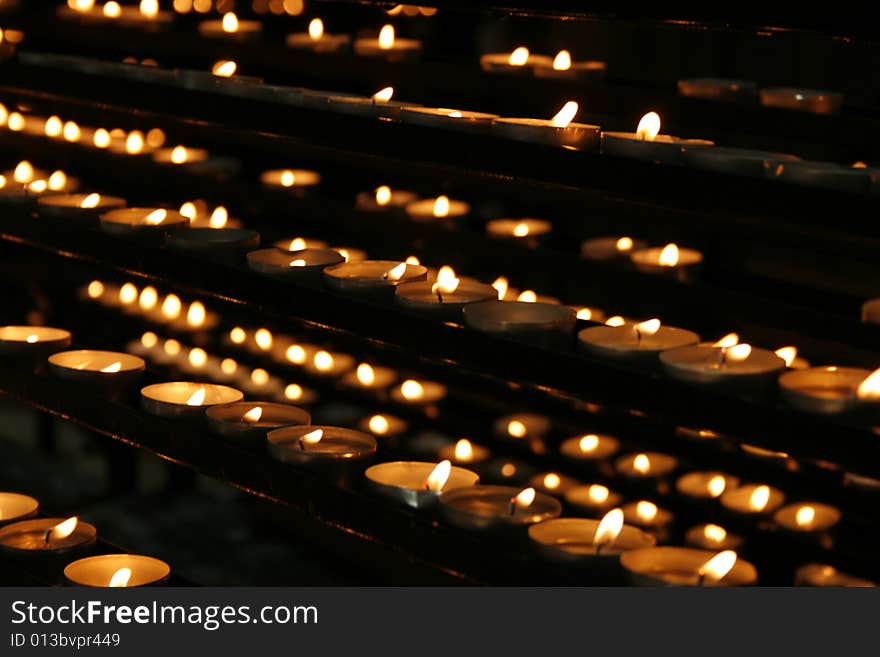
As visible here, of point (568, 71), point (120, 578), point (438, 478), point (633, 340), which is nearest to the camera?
point (633, 340)

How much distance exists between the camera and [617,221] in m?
2.29

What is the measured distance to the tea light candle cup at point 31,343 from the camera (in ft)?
7.81

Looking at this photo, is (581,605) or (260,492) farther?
(260,492)

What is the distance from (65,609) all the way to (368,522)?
40cm

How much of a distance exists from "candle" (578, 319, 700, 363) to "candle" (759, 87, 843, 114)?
313 millimetres

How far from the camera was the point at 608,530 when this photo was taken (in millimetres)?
1644

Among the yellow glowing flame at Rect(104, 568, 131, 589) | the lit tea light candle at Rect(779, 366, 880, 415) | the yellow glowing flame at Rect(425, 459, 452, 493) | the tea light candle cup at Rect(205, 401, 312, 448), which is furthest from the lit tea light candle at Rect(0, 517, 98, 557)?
the lit tea light candle at Rect(779, 366, 880, 415)

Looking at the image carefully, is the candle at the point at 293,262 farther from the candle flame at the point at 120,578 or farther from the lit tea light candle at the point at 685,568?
the lit tea light candle at the point at 685,568

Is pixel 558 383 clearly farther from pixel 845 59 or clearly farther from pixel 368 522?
pixel 845 59

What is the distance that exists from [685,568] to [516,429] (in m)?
0.74

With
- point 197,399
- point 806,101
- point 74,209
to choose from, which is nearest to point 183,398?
point 197,399

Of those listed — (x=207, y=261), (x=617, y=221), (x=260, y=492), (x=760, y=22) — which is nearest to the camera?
(x=760, y=22)

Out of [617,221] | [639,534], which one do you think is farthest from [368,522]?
[617,221]

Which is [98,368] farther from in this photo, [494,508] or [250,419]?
[494,508]
